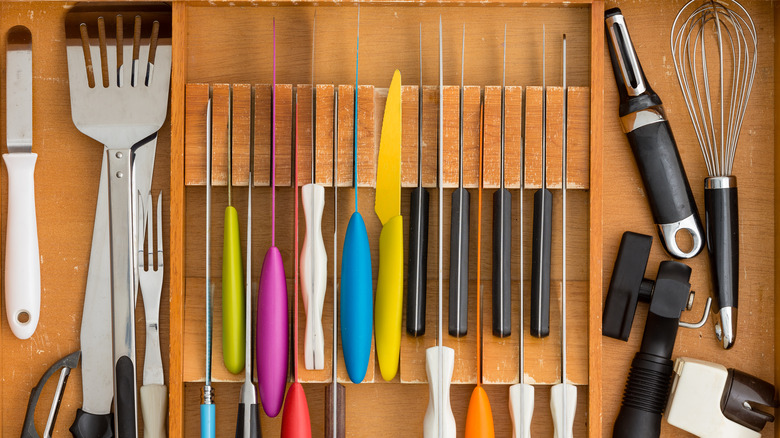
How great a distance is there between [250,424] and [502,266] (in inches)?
11.9

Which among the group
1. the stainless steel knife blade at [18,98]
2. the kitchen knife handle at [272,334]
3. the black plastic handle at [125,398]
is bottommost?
the black plastic handle at [125,398]

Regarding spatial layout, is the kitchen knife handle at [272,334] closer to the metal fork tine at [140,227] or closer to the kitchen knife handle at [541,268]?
the metal fork tine at [140,227]

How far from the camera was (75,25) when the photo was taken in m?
0.67

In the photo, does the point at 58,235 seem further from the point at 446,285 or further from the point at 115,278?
the point at 446,285

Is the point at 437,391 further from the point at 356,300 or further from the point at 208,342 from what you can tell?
the point at 208,342

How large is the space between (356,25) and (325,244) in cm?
24

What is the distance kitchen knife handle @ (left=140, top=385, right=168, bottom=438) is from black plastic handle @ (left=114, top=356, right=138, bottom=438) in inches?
0.5

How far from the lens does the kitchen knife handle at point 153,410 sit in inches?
25.8

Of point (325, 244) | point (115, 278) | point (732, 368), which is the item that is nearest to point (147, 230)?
point (115, 278)

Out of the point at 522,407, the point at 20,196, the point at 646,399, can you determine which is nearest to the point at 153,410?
the point at 20,196

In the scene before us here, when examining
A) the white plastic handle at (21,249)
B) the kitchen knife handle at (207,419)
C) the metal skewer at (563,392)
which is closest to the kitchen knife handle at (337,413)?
the kitchen knife handle at (207,419)

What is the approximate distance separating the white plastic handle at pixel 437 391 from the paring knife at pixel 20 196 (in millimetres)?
434

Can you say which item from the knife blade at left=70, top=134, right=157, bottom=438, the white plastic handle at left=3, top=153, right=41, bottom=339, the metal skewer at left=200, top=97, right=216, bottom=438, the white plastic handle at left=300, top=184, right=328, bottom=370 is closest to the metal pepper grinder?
the white plastic handle at left=300, top=184, right=328, bottom=370

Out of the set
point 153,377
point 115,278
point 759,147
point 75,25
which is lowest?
point 153,377
